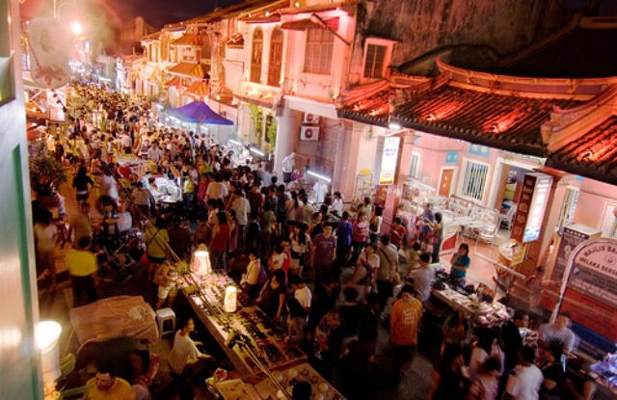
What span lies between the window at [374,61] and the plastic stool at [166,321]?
1036 centimetres

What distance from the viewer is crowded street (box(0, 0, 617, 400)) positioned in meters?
6.00

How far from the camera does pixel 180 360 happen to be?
6.59 m

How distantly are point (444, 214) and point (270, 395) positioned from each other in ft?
32.9

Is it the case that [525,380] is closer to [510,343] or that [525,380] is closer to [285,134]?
[510,343]

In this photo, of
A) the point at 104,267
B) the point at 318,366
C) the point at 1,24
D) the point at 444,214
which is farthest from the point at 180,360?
the point at 444,214

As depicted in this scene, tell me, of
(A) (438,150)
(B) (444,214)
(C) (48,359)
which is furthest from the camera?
(A) (438,150)

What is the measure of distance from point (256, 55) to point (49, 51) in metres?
15.0

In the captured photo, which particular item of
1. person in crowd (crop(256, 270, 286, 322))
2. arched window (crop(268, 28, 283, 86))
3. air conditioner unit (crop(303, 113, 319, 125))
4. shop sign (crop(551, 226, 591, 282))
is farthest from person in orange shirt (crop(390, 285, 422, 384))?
arched window (crop(268, 28, 283, 86))

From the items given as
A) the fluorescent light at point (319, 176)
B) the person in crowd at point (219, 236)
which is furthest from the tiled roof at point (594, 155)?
the fluorescent light at point (319, 176)

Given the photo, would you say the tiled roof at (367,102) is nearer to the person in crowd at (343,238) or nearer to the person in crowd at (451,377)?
the person in crowd at (343,238)

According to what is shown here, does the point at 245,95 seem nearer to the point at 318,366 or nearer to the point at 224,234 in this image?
the point at 224,234

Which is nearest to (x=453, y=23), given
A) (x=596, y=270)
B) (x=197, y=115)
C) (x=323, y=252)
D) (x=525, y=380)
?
(x=323, y=252)

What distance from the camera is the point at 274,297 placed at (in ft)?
26.1

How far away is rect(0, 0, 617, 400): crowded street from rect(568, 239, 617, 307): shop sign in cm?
3
